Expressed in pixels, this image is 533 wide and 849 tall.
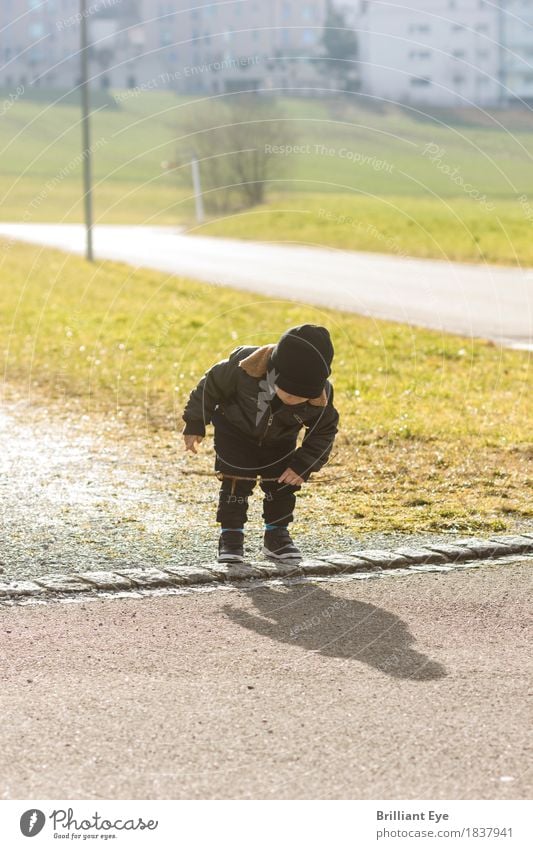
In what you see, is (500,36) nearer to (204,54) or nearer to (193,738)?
(204,54)

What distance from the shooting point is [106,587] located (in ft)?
18.5

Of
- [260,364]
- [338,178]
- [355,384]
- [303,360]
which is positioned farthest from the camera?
[338,178]

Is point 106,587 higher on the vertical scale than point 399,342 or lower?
lower

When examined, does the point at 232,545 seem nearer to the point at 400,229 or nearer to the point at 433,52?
the point at 400,229

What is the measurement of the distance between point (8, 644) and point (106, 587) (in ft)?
2.55

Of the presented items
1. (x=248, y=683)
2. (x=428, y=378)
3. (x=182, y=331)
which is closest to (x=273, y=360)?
(x=248, y=683)

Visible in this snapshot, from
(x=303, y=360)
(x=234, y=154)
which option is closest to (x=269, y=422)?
(x=303, y=360)

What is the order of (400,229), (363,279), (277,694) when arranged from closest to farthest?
1. (277,694)
2. (363,279)
3. (400,229)

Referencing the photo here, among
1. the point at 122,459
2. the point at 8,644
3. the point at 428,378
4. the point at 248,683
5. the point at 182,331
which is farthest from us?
the point at 182,331

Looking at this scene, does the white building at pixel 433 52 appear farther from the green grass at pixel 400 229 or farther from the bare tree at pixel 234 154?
the green grass at pixel 400 229

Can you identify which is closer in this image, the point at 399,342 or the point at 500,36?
the point at 399,342

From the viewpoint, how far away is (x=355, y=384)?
1136 cm

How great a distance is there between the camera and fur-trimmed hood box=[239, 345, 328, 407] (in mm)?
5871

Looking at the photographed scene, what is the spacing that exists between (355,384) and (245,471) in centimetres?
531
